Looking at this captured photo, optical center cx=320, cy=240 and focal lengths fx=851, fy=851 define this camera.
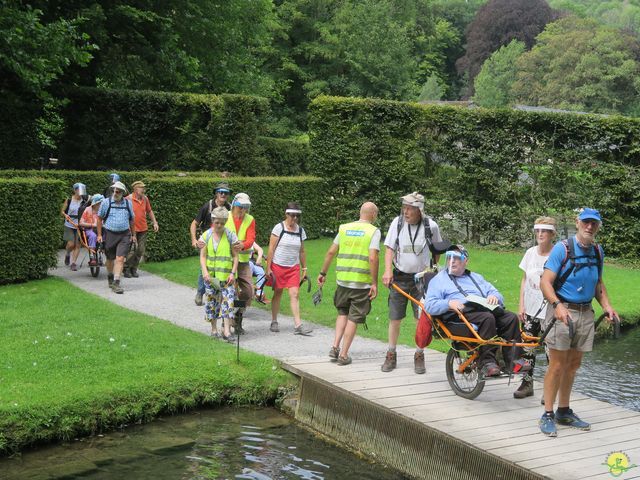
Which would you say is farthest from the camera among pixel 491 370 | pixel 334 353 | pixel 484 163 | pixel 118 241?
pixel 484 163

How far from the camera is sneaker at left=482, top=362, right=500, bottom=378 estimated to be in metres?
8.57

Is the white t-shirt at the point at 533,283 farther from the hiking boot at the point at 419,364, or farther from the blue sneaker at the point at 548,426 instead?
the blue sneaker at the point at 548,426

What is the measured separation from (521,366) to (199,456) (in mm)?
3420

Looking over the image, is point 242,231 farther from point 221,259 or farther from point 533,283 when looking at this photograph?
point 533,283

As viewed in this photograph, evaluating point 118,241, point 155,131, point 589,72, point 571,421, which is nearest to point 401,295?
point 571,421

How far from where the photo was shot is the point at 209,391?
994 centimetres

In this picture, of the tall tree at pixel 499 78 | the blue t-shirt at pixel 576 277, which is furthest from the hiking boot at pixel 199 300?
the tall tree at pixel 499 78

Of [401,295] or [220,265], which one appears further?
[220,265]

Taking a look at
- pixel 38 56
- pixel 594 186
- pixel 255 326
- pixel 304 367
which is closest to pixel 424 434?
pixel 304 367

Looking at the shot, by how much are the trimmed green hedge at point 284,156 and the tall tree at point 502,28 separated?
62.1 m

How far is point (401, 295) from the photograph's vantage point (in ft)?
32.8

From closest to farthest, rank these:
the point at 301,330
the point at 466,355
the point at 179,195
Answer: the point at 466,355 → the point at 301,330 → the point at 179,195

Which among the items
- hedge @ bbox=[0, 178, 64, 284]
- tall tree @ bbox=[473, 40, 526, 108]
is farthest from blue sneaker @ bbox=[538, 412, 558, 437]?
tall tree @ bbox=[473, 40, 526, 108]

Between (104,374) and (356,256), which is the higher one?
(356,256)
